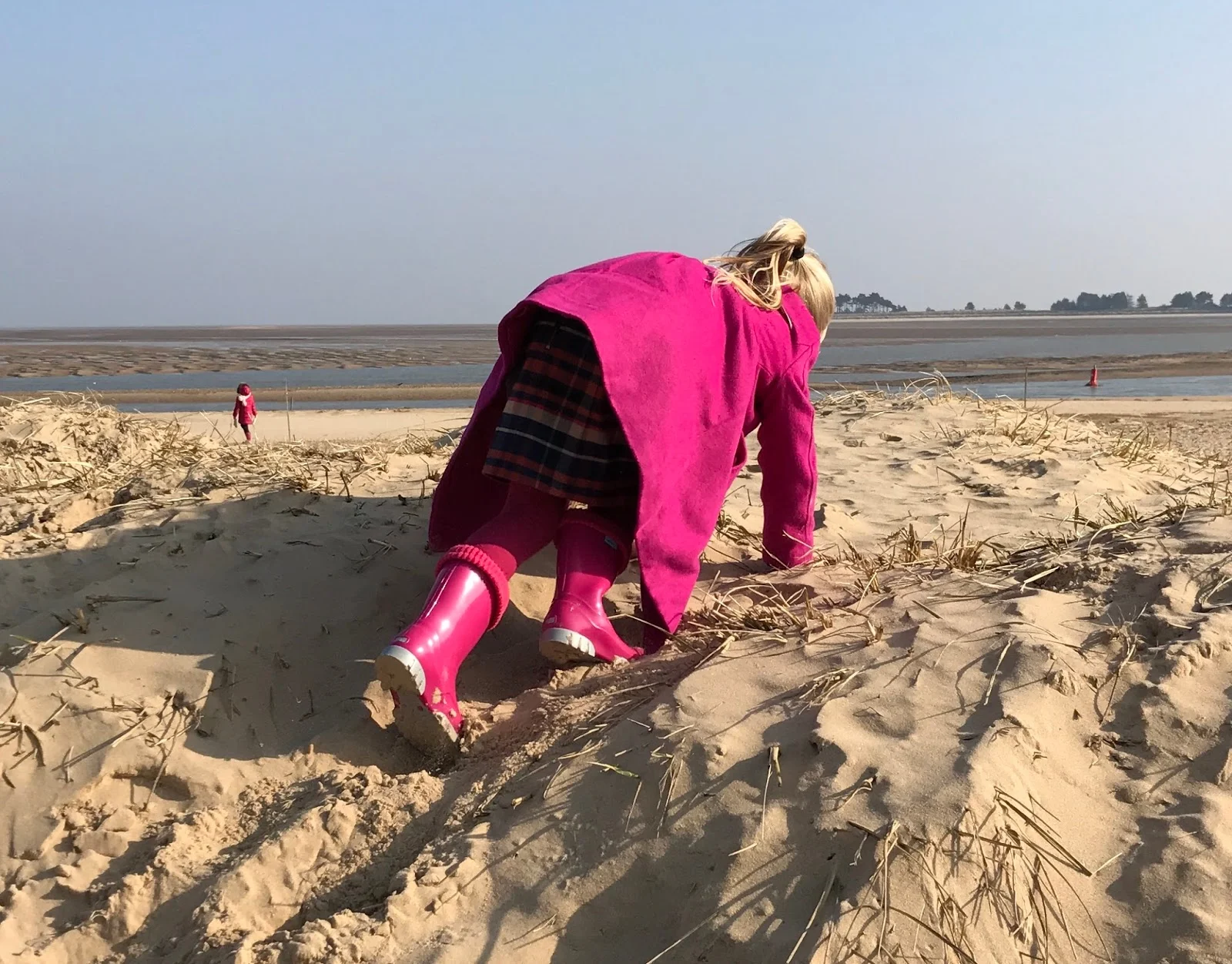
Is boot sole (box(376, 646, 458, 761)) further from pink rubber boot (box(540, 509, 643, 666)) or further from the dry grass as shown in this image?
the dry grass

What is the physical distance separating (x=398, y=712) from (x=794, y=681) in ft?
3.46

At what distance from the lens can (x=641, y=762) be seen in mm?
2246

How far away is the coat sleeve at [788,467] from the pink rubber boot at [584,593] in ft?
2.15

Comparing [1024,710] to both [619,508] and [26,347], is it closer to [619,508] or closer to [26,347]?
[619,508]

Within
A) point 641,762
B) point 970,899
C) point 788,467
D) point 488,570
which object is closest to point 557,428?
point 488,570

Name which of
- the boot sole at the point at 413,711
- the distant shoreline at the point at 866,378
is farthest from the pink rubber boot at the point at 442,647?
the distant shoreline at the point at 866,378

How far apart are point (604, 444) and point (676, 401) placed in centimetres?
24

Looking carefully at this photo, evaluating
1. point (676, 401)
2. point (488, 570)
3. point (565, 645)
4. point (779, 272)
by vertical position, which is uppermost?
point (779, 272)

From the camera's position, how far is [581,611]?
2793 millimetres

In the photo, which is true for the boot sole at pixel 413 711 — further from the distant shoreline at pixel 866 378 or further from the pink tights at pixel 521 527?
the distant shoreline at pixel 866 378

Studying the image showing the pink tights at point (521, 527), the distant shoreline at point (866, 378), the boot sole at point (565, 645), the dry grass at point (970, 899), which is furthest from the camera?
the distant shoreline at point (866, 378)

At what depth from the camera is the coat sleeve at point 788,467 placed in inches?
130

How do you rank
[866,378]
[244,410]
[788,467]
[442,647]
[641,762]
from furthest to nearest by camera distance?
[866,378], [244,410], [788,467], [442,647], [641,762]

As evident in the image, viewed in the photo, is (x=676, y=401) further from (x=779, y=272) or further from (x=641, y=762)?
(x=641, y=762)
